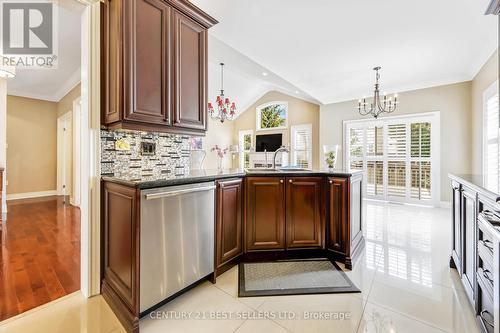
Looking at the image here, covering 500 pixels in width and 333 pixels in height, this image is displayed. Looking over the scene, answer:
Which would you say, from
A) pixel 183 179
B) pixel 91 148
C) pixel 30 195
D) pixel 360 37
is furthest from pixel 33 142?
pixel 360 37

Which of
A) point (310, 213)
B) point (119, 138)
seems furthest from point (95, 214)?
point (310, 213)

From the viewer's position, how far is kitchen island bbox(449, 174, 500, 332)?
0.99m

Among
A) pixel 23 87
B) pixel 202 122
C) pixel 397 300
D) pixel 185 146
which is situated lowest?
pixel 397 300

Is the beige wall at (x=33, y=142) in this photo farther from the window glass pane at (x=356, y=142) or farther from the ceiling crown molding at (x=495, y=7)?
the window glass pane at (x=356, y=142)

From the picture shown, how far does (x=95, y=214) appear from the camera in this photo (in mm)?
1827

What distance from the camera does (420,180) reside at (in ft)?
17.3

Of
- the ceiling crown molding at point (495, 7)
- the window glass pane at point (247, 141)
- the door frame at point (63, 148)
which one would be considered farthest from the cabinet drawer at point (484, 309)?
the window glass pane at point (247, 141)

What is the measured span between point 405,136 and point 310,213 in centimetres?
450

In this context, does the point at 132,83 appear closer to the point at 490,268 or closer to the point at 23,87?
the point at 490,268

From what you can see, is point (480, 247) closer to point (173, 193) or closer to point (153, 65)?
point (173, 193)

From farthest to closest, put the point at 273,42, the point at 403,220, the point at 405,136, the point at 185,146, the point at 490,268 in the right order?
the point at 405,136
the point at 403,220
the point at 273,42
the point at 185,146
the point at 490,268

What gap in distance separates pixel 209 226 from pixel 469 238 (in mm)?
2002
